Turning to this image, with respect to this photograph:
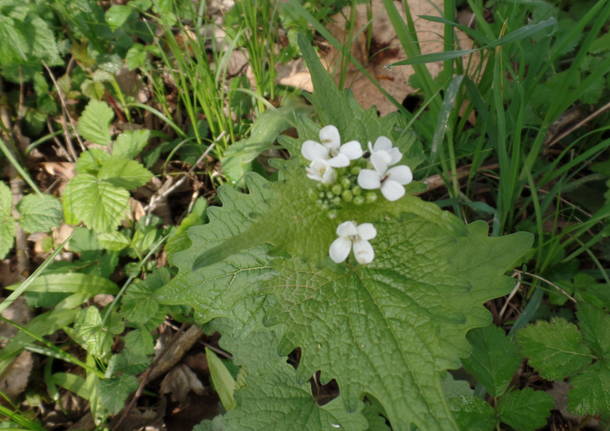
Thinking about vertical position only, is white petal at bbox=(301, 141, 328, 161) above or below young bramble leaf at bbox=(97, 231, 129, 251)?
above

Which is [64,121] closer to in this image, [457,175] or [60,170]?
[60,170]

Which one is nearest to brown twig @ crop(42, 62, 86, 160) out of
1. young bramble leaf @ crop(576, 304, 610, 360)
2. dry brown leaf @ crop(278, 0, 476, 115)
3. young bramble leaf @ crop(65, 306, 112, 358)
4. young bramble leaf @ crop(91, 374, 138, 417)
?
young bramble leaf @ crop(65, 306, 112, 358)

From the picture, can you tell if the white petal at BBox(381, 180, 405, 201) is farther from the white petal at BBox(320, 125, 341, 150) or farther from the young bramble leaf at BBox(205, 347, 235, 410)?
the young bramble leaf at BBox(205, 347, 235, 410)

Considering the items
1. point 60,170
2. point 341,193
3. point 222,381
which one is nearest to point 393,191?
point 341,193

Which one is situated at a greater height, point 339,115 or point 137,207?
point 339,115

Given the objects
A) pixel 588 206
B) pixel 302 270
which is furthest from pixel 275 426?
pixel 588 206

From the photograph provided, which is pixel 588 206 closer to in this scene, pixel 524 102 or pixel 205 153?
pixel 524 102
